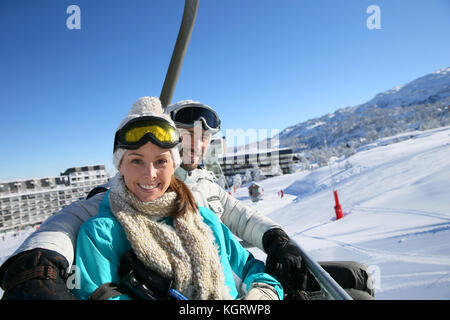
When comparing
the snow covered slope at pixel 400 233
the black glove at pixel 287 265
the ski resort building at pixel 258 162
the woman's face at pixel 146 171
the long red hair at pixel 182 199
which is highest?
the woman's face at pixel 146 171

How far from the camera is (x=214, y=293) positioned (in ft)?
3.75

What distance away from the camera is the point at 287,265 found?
1.44 meters

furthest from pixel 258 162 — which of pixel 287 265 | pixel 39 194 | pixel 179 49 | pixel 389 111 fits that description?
pixel 389 111

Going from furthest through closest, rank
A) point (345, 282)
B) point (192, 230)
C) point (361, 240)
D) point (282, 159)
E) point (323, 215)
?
point (282, 159) → point (323, 215) → point (361, 240) → point (345, 282) → point (192, 230)

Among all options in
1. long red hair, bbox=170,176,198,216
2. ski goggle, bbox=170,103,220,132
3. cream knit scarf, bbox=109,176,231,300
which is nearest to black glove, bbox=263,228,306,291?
cream knit scarf, bbox=109,176,231,300

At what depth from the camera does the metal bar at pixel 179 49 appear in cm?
255

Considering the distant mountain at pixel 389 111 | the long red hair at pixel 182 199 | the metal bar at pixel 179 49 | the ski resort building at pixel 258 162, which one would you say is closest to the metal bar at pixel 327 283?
the long red hair at pixel 182 199

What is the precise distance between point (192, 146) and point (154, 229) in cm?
103

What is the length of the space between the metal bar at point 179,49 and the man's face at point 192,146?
39.6 inches

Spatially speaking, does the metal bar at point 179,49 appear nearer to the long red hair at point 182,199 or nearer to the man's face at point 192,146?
the man's face at point 192,146
